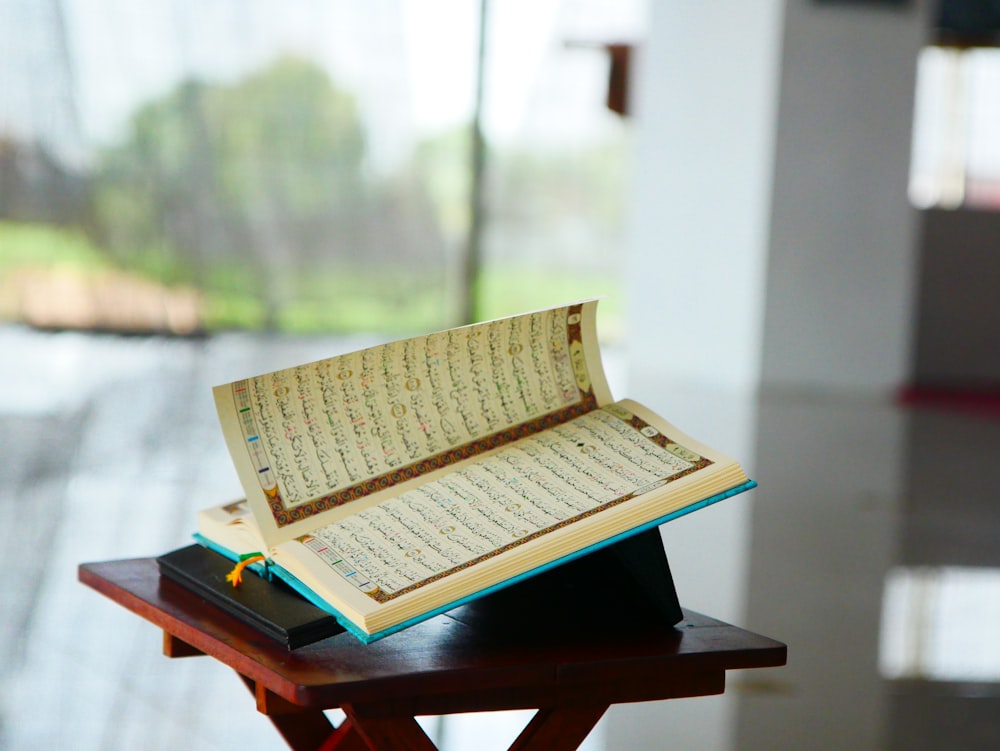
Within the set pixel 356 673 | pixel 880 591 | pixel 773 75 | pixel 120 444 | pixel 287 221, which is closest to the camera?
pixel 356 673

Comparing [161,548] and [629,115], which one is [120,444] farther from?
[629,115]

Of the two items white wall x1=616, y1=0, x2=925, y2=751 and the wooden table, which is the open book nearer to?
the wooden table

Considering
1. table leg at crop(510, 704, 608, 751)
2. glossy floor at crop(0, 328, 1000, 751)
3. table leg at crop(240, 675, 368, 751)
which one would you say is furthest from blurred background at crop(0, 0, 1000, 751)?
Result: table leg at crop(510, 704, 608, 751)

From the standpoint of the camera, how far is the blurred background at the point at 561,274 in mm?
1659

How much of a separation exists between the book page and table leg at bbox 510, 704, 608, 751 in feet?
0.53

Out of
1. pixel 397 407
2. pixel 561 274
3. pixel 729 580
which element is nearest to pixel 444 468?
pixel 397 407

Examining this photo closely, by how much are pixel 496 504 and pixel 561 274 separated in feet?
22.8

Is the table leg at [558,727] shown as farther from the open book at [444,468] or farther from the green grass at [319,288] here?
the green grass at [319,288]

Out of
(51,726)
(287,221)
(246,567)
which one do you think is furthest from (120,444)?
(287,221)

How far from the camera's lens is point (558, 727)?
27.2 inches

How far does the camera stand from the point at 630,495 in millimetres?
688

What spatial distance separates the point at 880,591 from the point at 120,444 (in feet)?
6.60

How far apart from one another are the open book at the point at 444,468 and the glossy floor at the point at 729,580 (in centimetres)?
69

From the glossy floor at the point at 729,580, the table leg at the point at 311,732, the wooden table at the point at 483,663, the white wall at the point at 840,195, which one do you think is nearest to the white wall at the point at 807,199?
the white wall at the point at 840,195
